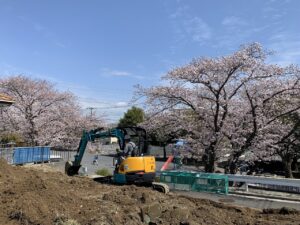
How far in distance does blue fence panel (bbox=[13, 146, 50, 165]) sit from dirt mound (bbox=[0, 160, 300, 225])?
1471 centimetres

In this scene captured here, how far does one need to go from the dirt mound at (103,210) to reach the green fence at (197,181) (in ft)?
11.4

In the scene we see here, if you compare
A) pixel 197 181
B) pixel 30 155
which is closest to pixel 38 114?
pixel 30 155

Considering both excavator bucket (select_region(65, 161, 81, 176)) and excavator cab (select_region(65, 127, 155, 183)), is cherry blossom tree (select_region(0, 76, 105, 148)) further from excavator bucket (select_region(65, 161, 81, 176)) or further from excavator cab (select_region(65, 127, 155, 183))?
excavator cab (select_region(65, 127, 155, 183))

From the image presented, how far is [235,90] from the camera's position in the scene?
1903 cm

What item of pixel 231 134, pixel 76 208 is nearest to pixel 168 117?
pixel 231 134

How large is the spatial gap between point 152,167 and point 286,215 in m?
5.55

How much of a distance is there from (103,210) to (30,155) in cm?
2030

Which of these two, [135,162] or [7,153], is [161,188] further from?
[7,153]

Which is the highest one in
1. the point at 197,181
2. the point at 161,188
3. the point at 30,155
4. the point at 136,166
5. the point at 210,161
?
the point at 30,155

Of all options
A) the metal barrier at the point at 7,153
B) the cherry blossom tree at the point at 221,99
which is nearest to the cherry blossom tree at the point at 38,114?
the metal barrier at the point at 7,153

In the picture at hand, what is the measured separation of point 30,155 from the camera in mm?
27766

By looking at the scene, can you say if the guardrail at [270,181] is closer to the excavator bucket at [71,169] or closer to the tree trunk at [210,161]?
the tree trunk at [210,161]

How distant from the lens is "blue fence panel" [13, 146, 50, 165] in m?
25.9

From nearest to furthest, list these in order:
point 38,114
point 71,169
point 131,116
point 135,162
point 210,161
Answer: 1. point 135,162
2. point 71,169
3. point 210,161
4. point 38,114
5. point 131,116
